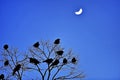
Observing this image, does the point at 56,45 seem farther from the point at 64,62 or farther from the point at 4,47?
the point at 4,47

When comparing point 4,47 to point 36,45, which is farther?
point 4,47

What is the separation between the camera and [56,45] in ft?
52.9

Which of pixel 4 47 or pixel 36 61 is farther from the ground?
pixel 4 47

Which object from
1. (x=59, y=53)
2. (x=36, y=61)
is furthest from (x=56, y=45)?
(x=36, y=61)

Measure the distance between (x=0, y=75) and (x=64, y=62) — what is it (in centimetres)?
524

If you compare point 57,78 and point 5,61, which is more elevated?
point 5,61

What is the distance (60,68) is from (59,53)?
1.36m

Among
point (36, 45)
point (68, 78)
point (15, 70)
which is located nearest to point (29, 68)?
point (15, 70)

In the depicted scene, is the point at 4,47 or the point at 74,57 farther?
the point at 4,47

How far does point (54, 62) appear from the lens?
47.5 feet

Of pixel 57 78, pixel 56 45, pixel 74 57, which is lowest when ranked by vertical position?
pixel 57 78

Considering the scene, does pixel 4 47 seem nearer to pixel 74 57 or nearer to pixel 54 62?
pixel 54 62

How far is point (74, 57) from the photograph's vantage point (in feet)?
50.1

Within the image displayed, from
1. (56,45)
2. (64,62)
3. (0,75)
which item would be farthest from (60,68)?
(0,75)
